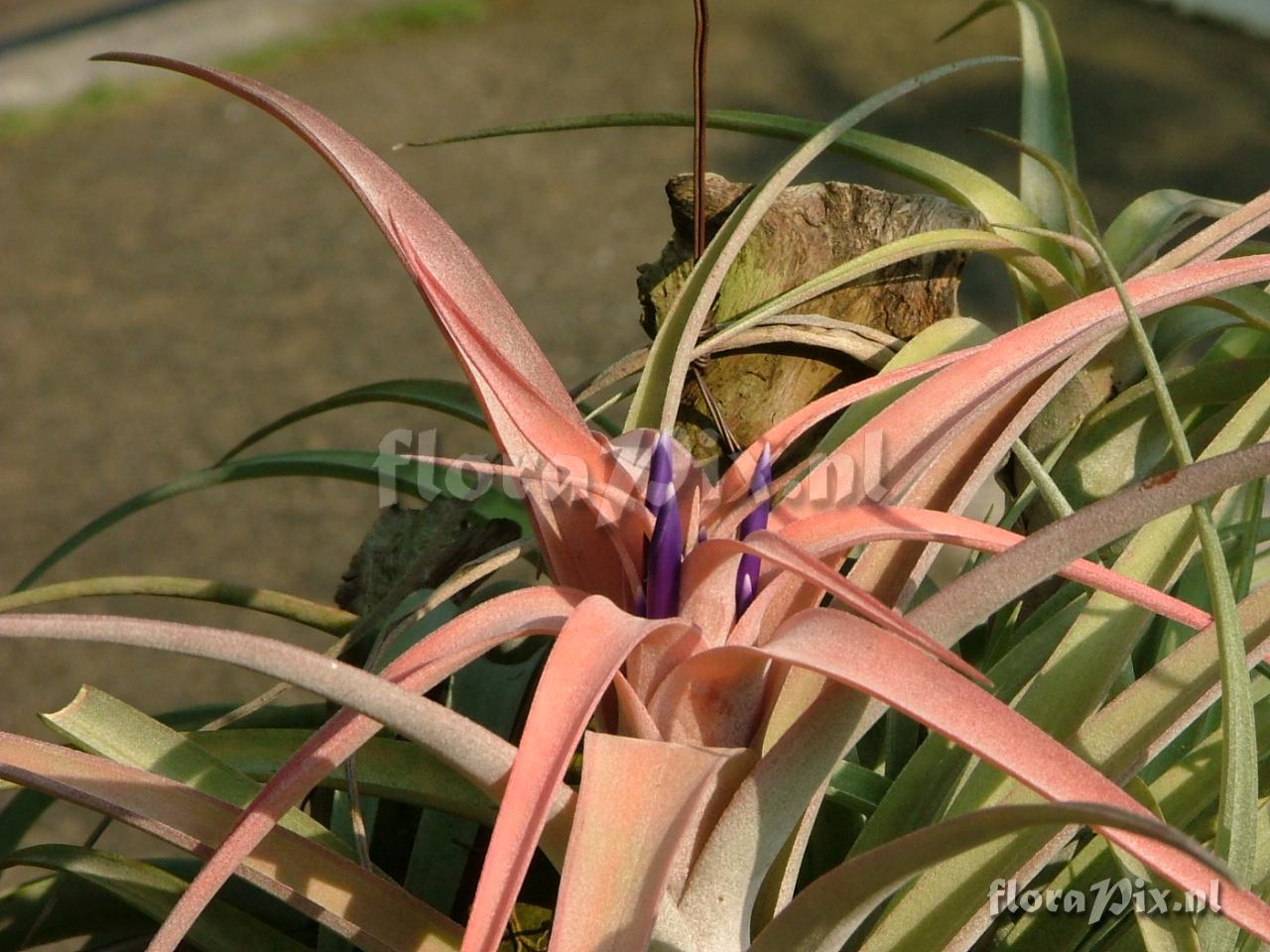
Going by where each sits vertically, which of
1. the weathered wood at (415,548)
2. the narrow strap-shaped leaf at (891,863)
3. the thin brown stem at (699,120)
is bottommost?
the narrow strap-shaped leaf at (891,863)

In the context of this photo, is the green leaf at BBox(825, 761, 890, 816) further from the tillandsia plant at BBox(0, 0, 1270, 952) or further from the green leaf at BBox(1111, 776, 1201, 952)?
the green leaf at BBox(1111, 776, 1201, 952)

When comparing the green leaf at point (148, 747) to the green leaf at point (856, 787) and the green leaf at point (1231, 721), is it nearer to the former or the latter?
the green leaf at point (856, 787)

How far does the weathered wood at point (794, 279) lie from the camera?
69 centimetres

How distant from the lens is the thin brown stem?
0.57m

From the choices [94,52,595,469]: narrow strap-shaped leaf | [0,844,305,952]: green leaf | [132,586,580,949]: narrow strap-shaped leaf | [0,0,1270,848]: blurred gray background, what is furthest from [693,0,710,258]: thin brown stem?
[0,0,1270,848]: blurred gray background

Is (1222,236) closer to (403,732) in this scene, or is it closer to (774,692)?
(774,692)

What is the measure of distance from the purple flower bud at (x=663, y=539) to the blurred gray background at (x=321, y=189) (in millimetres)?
1374

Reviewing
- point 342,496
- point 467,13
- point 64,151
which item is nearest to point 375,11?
point 467,13

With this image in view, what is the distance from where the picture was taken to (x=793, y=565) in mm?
393

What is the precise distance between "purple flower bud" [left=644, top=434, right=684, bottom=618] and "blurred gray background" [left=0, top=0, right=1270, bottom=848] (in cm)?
137

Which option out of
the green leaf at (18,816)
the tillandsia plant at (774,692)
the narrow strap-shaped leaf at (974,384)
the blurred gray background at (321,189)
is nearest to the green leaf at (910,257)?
the tillandsia plant at (774,692)

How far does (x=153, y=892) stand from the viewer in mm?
544

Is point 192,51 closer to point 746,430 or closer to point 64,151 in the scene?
point 64,151

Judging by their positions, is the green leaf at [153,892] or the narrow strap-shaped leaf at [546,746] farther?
the green leaf at [153,892]
